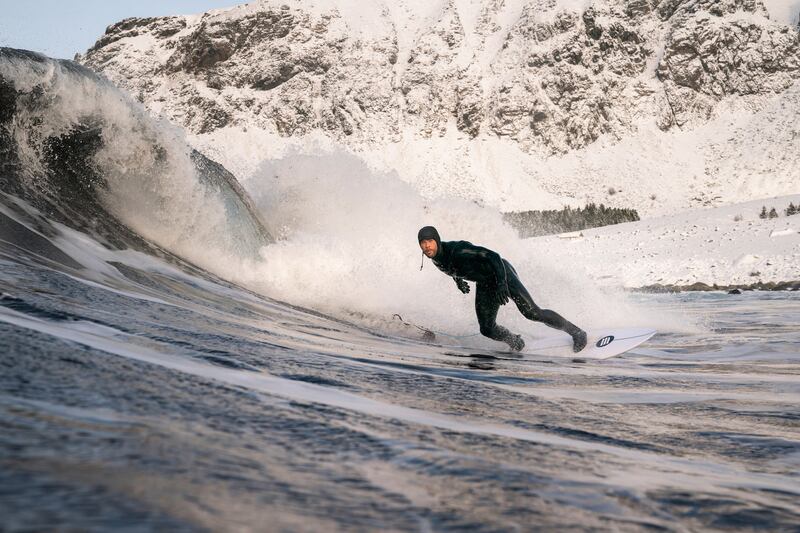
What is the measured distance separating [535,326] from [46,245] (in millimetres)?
6003

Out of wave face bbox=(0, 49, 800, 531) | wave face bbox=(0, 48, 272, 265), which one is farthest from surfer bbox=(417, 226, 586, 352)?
wave face bbox=(0, 48, 272, 265)

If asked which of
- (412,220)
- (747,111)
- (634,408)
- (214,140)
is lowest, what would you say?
(634,408)

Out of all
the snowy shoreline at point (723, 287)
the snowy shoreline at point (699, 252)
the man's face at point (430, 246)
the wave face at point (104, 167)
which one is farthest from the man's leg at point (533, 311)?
the snowy shoreline at point (723, 287)

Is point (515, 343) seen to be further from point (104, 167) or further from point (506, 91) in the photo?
point (506, 91)

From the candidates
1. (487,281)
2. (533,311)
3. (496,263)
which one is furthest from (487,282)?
(533,311)

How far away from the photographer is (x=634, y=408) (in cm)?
292

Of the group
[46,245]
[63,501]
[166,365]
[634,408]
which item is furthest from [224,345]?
[46,245]

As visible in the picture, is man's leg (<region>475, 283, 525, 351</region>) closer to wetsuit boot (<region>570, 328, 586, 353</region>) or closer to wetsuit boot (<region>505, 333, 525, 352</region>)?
wetsuit boot (<region>505, 333, 525, 352</region>)

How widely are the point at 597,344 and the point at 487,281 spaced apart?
1.18m

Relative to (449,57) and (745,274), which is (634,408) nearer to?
(745,274)

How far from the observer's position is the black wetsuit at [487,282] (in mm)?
6488

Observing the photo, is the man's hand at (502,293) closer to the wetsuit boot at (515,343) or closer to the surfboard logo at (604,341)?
the wetsuit boot at (515,343)

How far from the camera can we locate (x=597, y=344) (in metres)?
6.25

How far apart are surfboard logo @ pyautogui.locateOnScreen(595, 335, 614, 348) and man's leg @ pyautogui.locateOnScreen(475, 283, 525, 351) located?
0.68m
